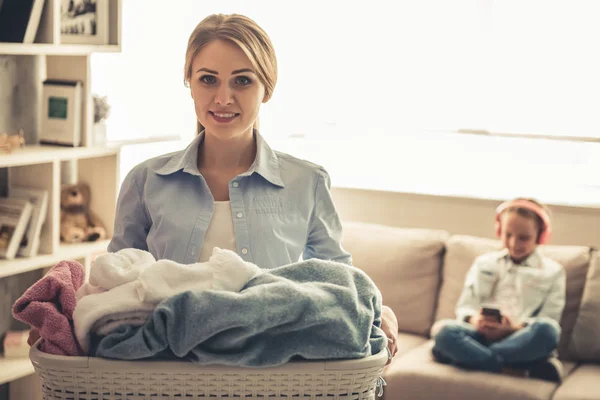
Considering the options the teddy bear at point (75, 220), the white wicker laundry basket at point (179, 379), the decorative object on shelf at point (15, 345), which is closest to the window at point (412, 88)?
the teddy bear at point (75, 220)

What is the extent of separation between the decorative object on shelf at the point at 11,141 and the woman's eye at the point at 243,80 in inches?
58.5

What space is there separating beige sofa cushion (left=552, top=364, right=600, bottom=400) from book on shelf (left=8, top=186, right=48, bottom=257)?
1.81 m

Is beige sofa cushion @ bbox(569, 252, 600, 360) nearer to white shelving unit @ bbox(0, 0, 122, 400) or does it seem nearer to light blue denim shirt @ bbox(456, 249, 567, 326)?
light blue denim shirt @ bbox(456, 249, 567, 326)

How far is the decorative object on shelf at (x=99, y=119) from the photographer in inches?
120

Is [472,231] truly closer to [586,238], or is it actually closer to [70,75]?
[586,238]

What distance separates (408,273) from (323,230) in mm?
1986

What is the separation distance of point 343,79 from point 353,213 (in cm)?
65

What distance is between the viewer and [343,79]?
407cm

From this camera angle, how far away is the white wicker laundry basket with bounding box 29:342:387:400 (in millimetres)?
989

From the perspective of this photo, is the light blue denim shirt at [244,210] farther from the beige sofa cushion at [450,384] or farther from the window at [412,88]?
the window at [412,88]

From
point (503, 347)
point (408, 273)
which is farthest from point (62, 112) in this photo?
point (503, 347)

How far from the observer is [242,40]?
142 centimetres

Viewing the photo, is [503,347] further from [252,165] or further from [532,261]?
[252,165]

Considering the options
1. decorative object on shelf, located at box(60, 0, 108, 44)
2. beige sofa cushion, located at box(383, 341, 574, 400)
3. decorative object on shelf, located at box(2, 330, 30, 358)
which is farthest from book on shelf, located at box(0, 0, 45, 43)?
beige sofa cushion, located at box(383, 341, 574, 400)
